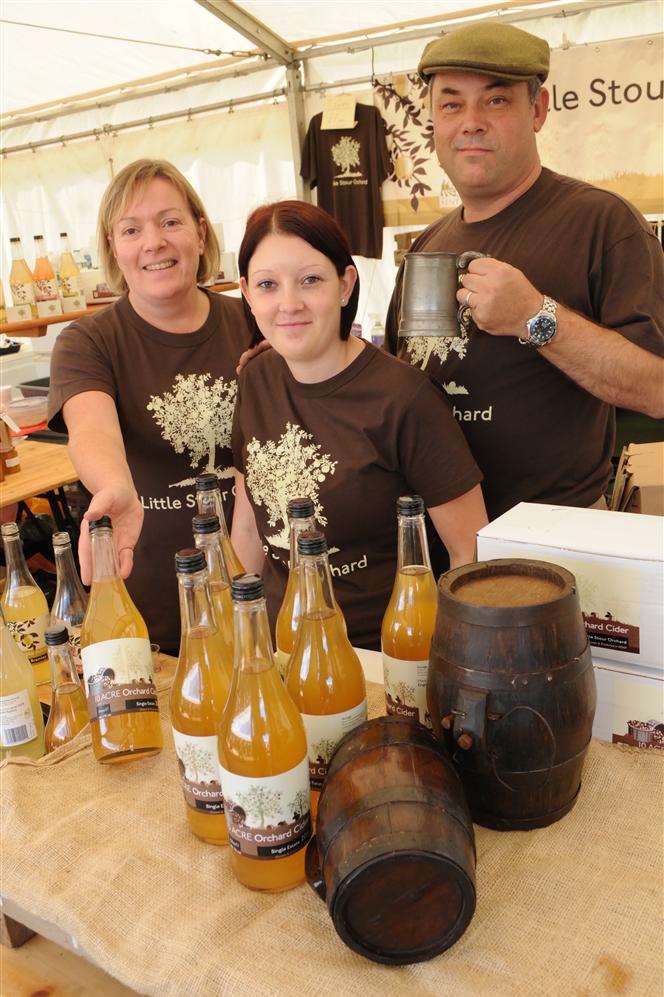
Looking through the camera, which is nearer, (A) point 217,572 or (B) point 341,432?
(A) point 217,572

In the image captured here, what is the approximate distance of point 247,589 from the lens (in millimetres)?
753

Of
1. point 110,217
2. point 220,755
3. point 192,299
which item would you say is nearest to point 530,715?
point 220,755

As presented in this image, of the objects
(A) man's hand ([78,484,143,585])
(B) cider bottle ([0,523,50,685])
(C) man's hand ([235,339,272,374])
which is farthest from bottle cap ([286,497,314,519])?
(C) man's hand ([235,339,272,374])

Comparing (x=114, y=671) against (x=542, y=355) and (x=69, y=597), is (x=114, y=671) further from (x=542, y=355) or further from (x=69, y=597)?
(x=542, y=355)

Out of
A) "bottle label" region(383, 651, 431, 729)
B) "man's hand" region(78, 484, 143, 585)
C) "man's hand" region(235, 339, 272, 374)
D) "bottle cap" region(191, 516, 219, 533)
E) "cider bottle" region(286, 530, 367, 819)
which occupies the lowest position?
"bottle label" region(383, 651, 431, 729)

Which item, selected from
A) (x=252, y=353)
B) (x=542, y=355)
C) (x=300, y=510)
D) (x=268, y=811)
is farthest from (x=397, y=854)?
(x=252, y=353)

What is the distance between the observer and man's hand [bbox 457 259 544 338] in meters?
1.31

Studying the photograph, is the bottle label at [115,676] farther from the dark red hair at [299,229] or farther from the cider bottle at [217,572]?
the dark red hair at [299,229]

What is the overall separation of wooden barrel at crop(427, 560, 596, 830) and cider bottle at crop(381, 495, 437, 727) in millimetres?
157

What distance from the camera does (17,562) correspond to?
1383 millimetres

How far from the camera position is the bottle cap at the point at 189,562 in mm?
856

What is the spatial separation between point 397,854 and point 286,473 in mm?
849

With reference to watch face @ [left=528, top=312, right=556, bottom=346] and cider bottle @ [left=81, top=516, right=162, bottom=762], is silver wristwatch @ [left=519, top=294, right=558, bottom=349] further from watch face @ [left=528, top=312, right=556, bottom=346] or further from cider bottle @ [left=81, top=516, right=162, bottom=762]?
cider bottle @ [left=81, top=516, right=162, bottom=762]

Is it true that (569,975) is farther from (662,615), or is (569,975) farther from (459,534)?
(459,534)
